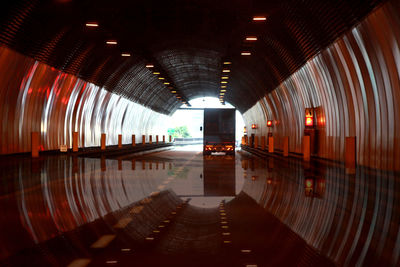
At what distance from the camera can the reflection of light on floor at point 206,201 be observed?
33.8 feet

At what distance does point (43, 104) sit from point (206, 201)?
22.0 meters

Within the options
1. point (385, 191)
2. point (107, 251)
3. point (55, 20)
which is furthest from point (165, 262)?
point (55, 20)

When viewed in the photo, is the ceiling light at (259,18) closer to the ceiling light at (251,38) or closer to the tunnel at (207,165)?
the tunnel at (207,165)

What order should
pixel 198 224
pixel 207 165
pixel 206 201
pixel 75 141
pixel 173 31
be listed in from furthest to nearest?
pixel 75 141
pixel 173 31
pixel 207 165
pixel 206 201
pixel 198 224

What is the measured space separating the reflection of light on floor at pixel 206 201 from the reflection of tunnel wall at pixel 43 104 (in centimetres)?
1525

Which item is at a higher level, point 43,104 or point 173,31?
point 173,31

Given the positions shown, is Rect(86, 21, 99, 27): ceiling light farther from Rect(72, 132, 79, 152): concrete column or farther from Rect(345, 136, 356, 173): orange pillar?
Rect(72, 132, 79, 152): concrete column

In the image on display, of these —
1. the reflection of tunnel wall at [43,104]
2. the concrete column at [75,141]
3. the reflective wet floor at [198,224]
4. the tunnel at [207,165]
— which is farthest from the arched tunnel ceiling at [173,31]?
the reflective wet floor at [198,224]

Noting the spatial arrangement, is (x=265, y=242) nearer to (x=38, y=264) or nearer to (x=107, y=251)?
(x=107, y=251)

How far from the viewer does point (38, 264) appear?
5492 millimetres

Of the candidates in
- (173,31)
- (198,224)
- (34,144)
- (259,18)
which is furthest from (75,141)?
(198,224)

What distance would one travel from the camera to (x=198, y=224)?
8.09 m

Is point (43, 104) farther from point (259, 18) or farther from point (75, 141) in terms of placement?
point (259, 18)

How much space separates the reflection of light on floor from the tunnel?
0.14 ft
